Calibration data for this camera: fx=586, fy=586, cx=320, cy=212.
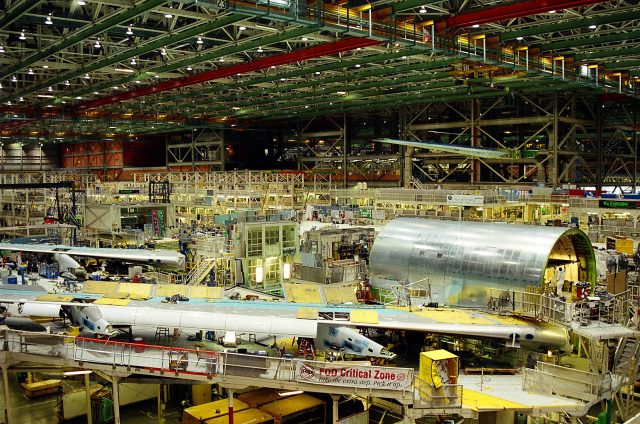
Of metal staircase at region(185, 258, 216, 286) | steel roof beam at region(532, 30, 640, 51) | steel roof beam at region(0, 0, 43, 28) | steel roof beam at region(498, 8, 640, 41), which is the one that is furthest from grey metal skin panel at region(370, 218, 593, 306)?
steel roof beam at region(0, 0, 43, 28)

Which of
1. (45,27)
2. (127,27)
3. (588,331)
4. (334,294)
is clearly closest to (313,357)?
(334,294)

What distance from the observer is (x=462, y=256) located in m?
31.7

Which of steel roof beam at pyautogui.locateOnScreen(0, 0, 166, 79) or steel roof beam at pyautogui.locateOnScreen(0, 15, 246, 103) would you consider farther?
steel roof beam at pyautogui.locateOnScreen(0, 15, 246, 103)

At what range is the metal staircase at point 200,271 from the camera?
1521 inches

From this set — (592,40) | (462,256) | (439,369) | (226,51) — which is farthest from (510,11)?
(439,369)

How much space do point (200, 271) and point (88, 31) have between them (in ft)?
53.5

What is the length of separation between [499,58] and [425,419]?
28.6 m

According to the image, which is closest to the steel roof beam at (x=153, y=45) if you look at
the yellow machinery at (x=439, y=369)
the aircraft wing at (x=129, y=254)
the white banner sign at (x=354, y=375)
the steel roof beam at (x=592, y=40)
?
the aircraft wing at (x=129, y=254)

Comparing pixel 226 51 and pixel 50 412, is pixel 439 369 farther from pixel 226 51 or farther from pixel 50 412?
pixel 226 51

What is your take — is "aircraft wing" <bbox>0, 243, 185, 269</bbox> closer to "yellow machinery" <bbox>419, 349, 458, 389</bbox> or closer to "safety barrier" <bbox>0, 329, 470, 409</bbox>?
"safety barrier" <bbox>0, 329, 470, 409</bbox>

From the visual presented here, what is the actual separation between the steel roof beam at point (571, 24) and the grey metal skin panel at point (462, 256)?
13581 mm

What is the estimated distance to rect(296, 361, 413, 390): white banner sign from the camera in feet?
68.4

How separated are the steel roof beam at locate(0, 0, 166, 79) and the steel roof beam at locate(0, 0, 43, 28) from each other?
423cm

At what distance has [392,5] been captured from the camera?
3284 centimetres
